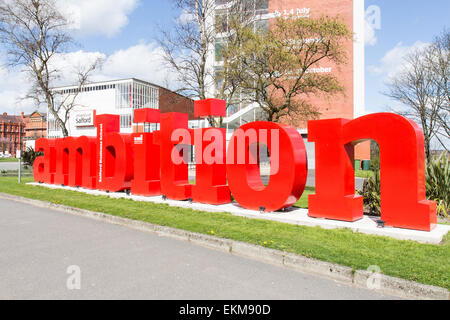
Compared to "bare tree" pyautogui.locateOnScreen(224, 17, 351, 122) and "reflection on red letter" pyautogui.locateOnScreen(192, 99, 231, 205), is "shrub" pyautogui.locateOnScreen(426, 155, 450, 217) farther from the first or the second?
"bare tree" pyautogui.locateOnScreen(224, 17, 351, 122)

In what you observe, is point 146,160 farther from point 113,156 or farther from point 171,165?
point 113,156

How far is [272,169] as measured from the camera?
9016mm

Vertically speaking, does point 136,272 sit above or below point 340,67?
below

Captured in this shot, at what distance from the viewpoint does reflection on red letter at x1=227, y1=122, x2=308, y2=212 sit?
28.8 ft

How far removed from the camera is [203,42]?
60.0ft

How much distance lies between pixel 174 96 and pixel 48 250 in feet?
50.7

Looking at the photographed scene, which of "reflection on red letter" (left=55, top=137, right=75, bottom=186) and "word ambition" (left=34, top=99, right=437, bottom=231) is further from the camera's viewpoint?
"reflection on red letter" (left=55, top=137, right=75, bottom=186)

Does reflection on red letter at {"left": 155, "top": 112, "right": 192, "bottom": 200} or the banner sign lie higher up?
the banner sign

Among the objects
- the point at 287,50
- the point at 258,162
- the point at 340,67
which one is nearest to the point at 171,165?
the point at 258,162

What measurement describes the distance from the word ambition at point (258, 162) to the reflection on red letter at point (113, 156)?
38mm

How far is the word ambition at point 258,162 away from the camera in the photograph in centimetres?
722

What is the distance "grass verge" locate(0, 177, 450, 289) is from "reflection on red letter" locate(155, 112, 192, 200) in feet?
5.45

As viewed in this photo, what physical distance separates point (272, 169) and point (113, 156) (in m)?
7.80

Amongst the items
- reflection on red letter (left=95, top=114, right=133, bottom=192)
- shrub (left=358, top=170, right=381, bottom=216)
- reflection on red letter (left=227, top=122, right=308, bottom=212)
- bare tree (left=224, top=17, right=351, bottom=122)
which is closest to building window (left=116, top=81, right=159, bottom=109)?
bare tree (left=224, top=17, right=351, bottom=122)
